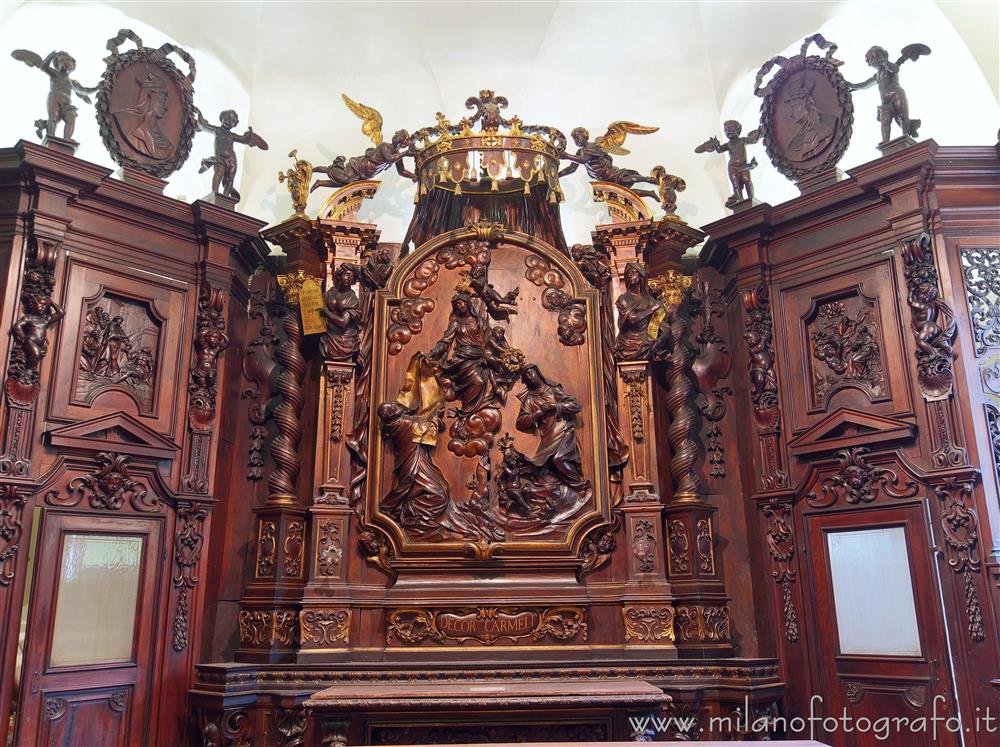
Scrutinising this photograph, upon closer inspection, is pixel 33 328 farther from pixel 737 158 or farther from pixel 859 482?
pixel 859 482

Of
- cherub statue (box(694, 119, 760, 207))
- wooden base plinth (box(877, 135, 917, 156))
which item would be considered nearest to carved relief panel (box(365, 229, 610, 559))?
cherub statue (box(694, 119, 760, 207))

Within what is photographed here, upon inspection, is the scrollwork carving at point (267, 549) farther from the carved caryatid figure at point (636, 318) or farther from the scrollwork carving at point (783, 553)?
the scrollwork carving at point (783, 553)

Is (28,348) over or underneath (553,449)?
over

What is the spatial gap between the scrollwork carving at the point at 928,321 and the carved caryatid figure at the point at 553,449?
8.55ft

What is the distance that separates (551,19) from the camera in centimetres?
873

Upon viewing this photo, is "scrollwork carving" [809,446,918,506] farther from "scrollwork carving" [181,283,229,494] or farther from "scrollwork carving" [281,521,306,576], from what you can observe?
"scrollwork carving" [181,283,229,494]

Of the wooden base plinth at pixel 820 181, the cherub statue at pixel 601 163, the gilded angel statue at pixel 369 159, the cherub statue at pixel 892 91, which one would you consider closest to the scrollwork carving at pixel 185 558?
the gilded angel statue at pixel 369 159

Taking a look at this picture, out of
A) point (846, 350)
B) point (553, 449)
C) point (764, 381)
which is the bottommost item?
point (553, 449)

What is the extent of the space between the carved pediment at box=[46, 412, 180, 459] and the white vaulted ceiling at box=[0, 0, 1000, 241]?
2409 mm

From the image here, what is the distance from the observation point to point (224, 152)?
25.3 feet

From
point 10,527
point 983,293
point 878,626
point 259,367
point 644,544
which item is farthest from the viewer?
point 259,367

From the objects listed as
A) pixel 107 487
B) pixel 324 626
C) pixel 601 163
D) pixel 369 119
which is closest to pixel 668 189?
pixel 601 163

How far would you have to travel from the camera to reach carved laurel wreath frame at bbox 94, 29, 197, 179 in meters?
7.10

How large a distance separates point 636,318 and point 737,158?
5.82 feet
